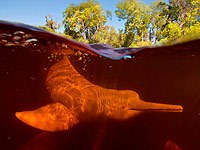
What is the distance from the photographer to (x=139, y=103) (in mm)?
3836

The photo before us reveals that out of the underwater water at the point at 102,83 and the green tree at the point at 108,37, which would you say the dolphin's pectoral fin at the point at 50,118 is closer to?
the underwater water at the point at 102,83

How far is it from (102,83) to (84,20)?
25.1 meters

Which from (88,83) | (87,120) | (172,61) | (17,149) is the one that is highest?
(172,61)

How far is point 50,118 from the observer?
3.36m

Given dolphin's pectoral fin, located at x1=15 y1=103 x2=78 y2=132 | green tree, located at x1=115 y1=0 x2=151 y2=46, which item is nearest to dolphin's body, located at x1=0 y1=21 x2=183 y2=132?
dolphin's pectoral fin, located at x1=15 y1=103 x2=78 y2=132

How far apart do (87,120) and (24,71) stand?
0.99 metres

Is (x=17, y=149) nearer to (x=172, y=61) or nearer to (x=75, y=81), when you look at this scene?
(x=75, y=81)

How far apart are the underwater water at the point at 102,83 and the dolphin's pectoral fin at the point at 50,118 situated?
69mm

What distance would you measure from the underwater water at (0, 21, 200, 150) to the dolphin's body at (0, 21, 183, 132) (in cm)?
6

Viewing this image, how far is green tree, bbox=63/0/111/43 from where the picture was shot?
92.4 feet

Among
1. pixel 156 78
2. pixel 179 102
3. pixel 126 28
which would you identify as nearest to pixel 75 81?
pixel 156 78

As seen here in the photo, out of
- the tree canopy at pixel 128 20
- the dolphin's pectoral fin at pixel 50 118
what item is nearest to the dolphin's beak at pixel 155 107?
the dolphin's pectoral fin at pixel 50 118

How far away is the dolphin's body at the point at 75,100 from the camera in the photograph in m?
3.47

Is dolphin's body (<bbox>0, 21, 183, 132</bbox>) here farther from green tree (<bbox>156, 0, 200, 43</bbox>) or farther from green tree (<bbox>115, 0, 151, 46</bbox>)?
green tree (<bbox>115, 0, 151, 46</bbox>)
